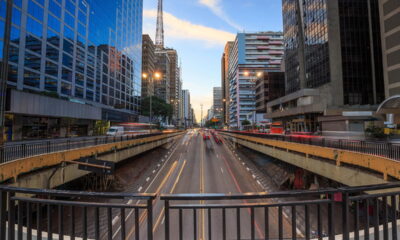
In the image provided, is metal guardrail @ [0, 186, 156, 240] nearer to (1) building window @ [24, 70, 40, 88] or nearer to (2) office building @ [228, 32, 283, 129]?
(1) building window @ [24, 70, 40, 88]

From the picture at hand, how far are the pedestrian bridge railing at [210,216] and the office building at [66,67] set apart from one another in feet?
82.9

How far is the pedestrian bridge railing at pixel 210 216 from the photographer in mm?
2682

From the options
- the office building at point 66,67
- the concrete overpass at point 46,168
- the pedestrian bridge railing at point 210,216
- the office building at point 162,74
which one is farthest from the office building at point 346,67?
Answer: the office building at point 162,74

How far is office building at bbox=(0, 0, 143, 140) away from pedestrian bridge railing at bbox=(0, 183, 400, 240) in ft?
82.9

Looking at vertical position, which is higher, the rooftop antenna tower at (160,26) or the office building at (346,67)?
the rooftop antenna tower at (160,26)

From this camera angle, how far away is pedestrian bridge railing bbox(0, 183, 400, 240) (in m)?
2.68

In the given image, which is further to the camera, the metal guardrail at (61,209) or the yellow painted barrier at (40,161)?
the yellow painted barrier at (40,161)

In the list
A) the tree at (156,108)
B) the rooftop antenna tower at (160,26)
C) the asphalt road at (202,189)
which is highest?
the rooftop antenna tower at (160,26)

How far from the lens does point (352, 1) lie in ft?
140

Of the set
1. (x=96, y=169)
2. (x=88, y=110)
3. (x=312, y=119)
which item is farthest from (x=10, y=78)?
(x=312, y=119)

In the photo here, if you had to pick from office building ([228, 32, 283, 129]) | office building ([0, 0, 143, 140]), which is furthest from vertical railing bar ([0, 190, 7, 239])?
office building ([228, 32, 283, 129])

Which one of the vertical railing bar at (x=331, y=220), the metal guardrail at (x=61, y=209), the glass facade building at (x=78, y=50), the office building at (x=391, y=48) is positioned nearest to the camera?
the metal guardrail at (x=61, y=209)

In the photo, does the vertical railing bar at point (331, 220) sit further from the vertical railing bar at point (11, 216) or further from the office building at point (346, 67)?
the office building at point (346, 67)

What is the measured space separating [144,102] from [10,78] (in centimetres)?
5571
